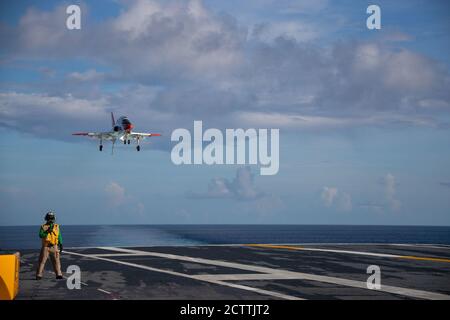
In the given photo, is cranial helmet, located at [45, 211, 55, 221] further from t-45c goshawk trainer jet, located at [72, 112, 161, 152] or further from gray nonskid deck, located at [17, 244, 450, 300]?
t-45c goshawk trainer jet, located at [72, 112, 161, 152]

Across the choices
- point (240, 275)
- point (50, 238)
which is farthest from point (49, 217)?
point (240, 275)

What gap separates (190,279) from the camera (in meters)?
20.1

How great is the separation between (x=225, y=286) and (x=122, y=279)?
14.4 feet

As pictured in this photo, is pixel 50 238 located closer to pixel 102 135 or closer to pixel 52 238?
pixel 52 238

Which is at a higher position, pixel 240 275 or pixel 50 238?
pixel 50 238

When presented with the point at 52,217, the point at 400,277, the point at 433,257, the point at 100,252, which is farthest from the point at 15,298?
the point at 433,257

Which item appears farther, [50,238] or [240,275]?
[240,275]

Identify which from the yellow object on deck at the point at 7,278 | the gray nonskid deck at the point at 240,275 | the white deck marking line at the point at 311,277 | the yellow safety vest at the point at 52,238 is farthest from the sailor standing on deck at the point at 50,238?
the white deck marking line at the point at 311,277

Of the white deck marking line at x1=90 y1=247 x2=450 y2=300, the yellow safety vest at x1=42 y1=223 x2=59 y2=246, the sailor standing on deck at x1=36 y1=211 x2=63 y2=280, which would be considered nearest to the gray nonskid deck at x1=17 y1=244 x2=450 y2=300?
the white deck marking line at x1=90 y1=247 x2=450 y2=300

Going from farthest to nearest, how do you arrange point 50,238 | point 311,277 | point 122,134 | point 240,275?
point 122,134 → point 240,275 → point 311,277 → point 50,238

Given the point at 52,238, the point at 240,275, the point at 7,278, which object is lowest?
the point at 240,275

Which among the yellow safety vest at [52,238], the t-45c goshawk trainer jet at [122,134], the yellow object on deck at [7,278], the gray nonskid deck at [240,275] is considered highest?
the t-45c goshawk trainer jet at [122,134]

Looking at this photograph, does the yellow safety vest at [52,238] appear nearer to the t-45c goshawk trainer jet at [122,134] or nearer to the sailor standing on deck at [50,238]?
Answer: the sailor standing on deck at [50,238]
